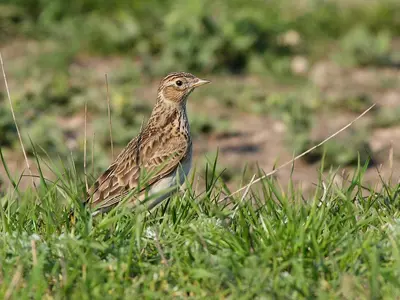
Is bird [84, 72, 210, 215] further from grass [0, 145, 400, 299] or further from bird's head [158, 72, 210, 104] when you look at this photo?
grass [0, 145, 400, 299]

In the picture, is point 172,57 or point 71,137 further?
point 172,57

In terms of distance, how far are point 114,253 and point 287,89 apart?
262 inches

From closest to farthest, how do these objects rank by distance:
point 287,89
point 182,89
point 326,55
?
point 182,89 < point 287,89 < point 326,55

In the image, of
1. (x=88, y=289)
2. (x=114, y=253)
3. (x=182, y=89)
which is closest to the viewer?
(x=88, y=289)

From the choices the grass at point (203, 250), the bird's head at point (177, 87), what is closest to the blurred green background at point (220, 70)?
the bird's head at point (177, 87)

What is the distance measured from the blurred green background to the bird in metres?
1.96

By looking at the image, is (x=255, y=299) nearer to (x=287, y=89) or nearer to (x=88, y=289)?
(x=88, y=289)

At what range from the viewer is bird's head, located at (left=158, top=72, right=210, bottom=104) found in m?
7.25

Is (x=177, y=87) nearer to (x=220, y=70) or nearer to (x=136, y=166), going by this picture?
(x=136, y=166)

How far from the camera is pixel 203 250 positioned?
4914 millimetres

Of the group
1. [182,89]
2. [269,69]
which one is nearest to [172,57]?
[269,69]

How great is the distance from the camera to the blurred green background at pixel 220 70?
9.67 m

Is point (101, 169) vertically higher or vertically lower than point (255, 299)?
lower

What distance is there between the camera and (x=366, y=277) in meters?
4.62
